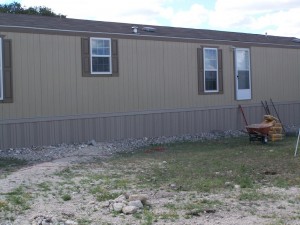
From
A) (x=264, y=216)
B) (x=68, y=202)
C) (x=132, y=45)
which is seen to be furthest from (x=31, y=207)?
(x=132, y=45)

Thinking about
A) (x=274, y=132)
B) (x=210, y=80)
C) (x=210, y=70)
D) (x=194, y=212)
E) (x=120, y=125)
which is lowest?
(x=194, y=212)

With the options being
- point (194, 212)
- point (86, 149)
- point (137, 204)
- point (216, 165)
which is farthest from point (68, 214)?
point (86, 149)

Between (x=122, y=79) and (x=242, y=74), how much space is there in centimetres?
561

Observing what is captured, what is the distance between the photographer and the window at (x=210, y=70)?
60.7 ft

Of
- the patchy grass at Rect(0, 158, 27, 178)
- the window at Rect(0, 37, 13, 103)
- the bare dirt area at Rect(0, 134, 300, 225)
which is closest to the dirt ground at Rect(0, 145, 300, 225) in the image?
the bare dirt area at Rect(0, 134, 300, 225)

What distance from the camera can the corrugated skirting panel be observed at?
560 inches

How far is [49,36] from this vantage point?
48.2 ft

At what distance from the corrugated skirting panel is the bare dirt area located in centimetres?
363

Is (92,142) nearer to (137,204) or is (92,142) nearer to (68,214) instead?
(137,204)

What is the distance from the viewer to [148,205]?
300 inches

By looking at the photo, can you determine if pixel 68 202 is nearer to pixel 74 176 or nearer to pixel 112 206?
pixel 112 206

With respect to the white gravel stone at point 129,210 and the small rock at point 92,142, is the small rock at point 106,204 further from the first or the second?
the small rock at point 92,142

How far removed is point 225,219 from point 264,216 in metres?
0.55

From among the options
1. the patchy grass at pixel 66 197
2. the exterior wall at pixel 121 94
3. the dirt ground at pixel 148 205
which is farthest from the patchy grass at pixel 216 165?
the exterior wall at pixel 121 94
